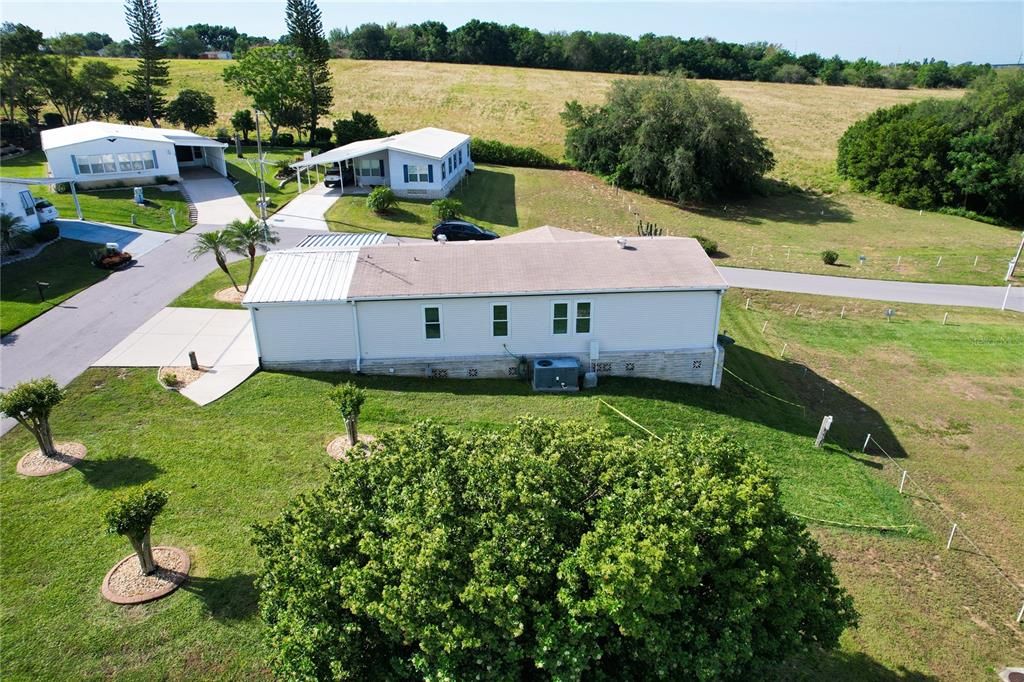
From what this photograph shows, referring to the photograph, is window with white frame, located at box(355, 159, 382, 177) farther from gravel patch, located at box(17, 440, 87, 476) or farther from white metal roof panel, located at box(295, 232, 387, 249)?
gravel patch, located at box(17, 440, 87, 476)

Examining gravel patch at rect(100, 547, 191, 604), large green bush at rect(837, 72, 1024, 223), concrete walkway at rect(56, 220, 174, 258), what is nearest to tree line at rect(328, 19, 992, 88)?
large green bush at rect(837, 72, 1024, 223)

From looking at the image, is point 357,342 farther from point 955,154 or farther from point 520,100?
point 520,100

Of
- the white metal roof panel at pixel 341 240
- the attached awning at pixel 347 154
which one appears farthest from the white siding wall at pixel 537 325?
the attached awning at pixel 347 154

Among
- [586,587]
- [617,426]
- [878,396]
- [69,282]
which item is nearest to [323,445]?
[617,426]

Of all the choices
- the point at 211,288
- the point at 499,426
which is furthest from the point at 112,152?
the point at 499,426

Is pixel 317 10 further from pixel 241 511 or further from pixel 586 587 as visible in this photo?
pixel 586 587

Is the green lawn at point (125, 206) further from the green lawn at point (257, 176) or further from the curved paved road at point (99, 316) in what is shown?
the green lawn at point (257, 176)

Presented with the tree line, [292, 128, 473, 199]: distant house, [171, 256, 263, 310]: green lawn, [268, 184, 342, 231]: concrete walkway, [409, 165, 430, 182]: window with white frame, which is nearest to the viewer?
[171, 256, 263, 310]: green lawn
